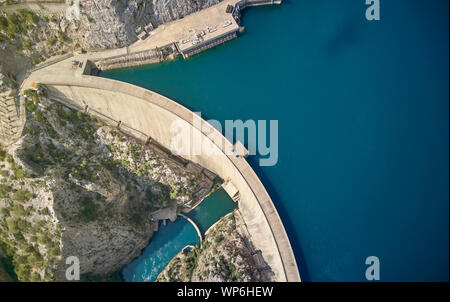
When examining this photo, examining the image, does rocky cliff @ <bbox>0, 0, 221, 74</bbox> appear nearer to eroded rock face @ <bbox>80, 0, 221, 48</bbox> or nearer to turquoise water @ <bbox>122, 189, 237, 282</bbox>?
eroded rock face @ <bbox>80, 0, 221, 48</bbox>

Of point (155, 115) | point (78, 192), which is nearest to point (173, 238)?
point (78, 192)

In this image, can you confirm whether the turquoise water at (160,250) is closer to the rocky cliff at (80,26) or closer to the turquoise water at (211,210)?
the turquoise water at (211,210)

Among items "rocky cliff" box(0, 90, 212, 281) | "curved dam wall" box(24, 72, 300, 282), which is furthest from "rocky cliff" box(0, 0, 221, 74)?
"rocky cliff" box(0, 90, 212, 281)

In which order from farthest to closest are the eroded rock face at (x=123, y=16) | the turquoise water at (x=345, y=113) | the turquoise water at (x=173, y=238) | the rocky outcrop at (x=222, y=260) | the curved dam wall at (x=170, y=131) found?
the turquoise water at (x=173, y=238), the eroded rock face at (x=123, y=16), the rocky outcrop at (x=222, y=260), the turquoise water at (x=345, y=113), the curved dam wall at (x=170, y=131)

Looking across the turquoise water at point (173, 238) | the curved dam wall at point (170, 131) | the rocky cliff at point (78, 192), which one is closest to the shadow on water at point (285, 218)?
the curved dam wall at point (170, 131)

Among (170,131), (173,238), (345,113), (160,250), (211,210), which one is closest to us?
(345,113)

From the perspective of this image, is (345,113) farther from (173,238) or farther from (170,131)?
(173,238)
